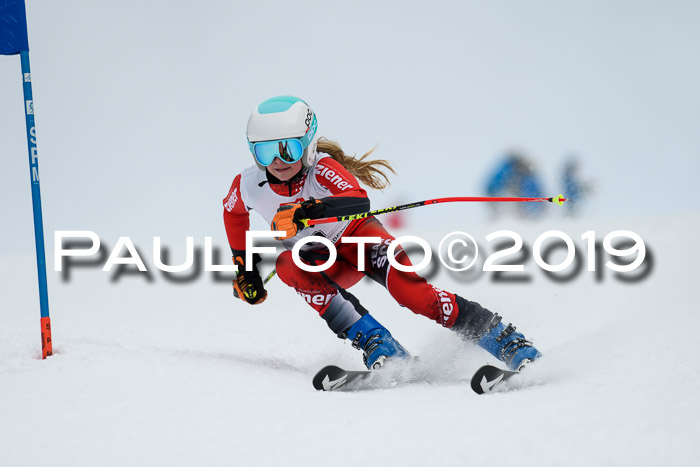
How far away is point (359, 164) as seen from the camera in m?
3.07

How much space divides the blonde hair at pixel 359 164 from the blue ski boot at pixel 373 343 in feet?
2.43

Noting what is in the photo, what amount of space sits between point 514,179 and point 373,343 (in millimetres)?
5642

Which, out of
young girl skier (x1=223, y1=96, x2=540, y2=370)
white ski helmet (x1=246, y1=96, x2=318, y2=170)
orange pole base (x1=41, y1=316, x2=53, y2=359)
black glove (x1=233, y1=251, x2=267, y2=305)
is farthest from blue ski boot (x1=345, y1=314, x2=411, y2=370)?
orange pole base (x1=41, y1=316, x2=53, y2=359)

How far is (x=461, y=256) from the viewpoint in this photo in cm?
558

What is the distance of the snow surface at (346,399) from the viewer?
132cm

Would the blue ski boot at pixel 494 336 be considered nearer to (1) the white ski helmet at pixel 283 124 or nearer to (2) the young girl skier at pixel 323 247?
(2) the young girl skier at pixel 323 247

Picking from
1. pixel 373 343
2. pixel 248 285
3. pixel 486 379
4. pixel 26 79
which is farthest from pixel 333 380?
pixel 26 79

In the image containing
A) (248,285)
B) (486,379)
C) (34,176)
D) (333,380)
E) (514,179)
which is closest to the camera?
(486,379)

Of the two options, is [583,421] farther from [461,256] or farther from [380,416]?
Result: [461,256]

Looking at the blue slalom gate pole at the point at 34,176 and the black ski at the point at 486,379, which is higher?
the blue slalom gate pole at the point at 34,176

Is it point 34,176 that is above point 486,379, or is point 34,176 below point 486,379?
above

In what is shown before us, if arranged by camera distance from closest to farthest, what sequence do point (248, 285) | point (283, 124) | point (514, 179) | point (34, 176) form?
1. point (283, 124)
2. point (34, 176)
3. point (248, 285)
4. point (514, 179)

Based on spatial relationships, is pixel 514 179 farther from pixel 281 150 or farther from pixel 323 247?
pixel 281 150

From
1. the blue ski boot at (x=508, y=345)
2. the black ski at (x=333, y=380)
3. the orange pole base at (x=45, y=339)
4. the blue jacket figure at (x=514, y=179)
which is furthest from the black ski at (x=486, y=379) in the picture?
the blue jacket figure at (x=514, y=179)
